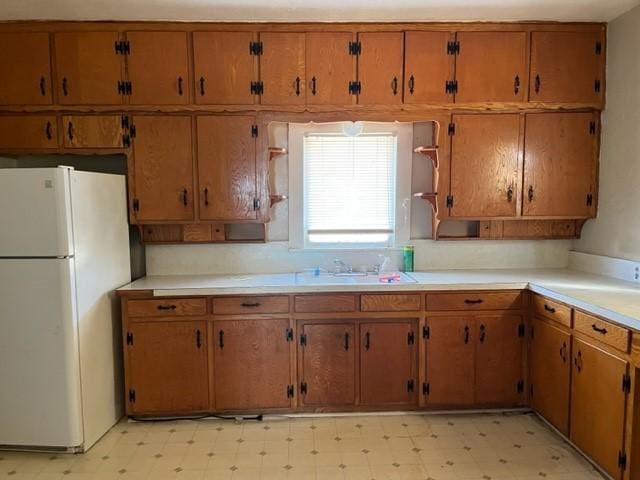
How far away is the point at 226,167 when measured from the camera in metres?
3.07

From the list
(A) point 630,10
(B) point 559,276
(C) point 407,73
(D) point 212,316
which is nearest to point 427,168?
(C) point 407,73

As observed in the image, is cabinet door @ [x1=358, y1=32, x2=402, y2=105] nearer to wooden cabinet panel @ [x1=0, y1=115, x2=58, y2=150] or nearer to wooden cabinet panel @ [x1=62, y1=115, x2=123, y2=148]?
wooden cabinet panel @ [x1=62, y1=115, x2=123, y2=148]

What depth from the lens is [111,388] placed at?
9.30 ft

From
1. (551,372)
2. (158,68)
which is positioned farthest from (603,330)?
(158,68)

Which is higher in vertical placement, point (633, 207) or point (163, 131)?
point (163, 131)

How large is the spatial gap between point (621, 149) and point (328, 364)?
2364mm

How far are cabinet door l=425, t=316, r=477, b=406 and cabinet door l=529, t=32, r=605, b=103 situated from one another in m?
1.63

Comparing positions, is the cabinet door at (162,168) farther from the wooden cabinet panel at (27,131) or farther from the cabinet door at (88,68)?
the wooden cabinet panel at (27,131)

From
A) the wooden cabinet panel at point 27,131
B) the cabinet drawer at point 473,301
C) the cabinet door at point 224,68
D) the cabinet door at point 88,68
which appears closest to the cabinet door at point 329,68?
the cabinet door at point 224,68

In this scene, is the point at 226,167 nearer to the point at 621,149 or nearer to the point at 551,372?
the point at 551,372

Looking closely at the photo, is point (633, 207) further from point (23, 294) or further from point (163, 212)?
point (23, 294)

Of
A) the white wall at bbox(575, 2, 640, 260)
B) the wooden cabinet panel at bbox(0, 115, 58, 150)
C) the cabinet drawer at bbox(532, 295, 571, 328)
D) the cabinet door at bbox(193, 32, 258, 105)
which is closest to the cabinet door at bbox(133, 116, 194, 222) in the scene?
the cabinet door at bbox(193, 32, 258, 105)

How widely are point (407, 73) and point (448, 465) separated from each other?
2.41 meters

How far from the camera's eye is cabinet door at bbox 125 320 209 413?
2.85m
